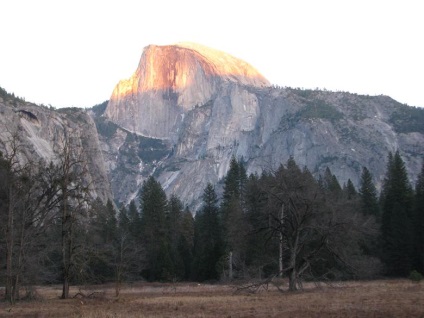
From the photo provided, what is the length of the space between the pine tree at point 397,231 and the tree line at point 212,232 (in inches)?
3.8

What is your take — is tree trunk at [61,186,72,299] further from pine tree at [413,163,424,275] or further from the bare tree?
pine tree at [413,163,424,275]

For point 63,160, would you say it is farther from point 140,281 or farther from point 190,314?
point 140,281

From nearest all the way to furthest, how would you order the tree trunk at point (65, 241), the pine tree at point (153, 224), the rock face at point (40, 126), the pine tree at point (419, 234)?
the tree trunk at point (65, 241), the pine tree at point (419, 234), the pine tree at point (153, 224), the rock face at point (40, 126)

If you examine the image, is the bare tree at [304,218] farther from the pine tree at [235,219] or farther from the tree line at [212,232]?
the pine tree at [235,219]

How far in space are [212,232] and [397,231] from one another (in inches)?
838

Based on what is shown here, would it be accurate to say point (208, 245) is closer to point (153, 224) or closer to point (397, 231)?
point (153, 224)

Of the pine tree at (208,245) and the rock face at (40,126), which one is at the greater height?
the rock face at (40,126)

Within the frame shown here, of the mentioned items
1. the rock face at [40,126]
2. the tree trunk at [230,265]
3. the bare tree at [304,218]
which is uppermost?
the rock face at [40,126]

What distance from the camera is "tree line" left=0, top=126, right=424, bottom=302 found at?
88.4 ft

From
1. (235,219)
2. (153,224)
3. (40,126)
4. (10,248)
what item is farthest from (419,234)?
(40,126)

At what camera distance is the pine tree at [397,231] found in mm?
50281

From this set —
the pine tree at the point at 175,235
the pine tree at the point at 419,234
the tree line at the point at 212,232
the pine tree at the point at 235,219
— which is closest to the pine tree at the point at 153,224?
the tree line at the point at 212,232

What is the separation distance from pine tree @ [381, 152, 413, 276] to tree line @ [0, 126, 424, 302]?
10 centimetres

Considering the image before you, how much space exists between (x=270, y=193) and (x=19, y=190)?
523 inches
